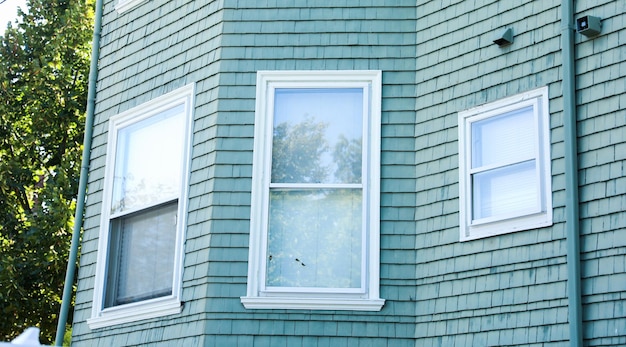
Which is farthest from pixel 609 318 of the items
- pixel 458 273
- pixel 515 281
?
pixel 458 273

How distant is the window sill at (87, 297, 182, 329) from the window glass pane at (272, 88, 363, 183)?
1.43 metres

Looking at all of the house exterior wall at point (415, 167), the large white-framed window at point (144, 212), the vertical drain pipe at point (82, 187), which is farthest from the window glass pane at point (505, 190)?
the vertical drain pipe at point (82, 187)

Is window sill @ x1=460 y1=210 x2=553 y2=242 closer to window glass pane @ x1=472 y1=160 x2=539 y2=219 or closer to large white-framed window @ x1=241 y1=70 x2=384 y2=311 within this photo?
window glass pane @ x1=472 y1=160 x2=539 y2=219

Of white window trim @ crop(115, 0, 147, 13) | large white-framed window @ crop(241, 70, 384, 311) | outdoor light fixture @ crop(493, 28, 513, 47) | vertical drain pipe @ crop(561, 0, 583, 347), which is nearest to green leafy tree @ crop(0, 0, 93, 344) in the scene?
white window trim @ crop(115, 0, 147, 13)

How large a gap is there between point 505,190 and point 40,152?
570 inches

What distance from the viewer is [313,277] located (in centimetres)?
848

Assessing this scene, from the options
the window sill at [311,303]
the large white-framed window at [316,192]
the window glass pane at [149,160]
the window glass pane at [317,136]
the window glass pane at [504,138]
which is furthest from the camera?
the window glass pane at [149,160]

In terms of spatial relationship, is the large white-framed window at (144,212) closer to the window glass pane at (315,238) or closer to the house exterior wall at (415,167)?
the house exterior wall at (415,167)

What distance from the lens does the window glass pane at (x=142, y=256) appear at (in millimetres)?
9242

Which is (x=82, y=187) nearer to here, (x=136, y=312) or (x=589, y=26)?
(x=136, y=312)

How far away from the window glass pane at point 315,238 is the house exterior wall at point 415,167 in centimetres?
25

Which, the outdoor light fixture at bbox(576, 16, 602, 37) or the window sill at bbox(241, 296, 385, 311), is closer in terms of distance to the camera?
the outdoor light fixture at bbox(576, 16, 602, 37)

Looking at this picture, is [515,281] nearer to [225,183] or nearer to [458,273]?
[458,273]

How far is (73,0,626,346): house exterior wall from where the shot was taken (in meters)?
7.30
